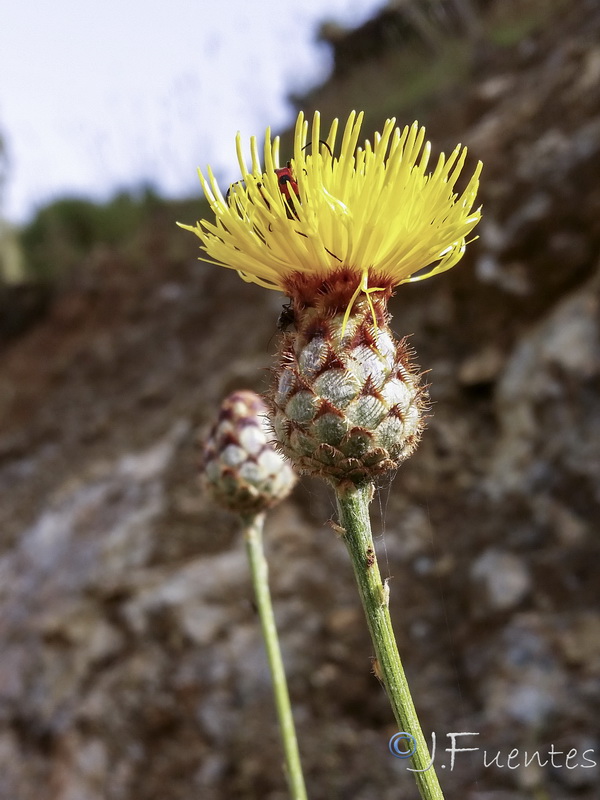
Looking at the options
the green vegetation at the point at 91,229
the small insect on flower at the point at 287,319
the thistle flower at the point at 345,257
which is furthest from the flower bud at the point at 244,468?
the green vegetation at the point at 91,229

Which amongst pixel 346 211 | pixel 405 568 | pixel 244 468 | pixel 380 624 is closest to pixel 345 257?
pixel 346 211

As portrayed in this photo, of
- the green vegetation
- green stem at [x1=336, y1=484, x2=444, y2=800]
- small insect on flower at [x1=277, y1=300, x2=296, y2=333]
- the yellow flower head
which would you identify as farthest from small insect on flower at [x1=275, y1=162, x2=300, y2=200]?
the green vegetation

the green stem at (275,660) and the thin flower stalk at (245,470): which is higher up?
the thin flower stalk at (245,470)

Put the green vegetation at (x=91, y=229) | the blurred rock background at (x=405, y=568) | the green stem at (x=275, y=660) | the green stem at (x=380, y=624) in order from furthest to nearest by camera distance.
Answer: the green vegetation at (x=91, y=229), the blurred rock background at (x=405, y=568), the green stem at (x=275, y=660), the green stem at (x=380, y=624)

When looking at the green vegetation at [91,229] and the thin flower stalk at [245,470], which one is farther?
the green vegetation at [91,229]

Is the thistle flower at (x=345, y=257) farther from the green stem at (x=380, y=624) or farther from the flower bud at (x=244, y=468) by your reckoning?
the flower bud at (x=244, y=468)

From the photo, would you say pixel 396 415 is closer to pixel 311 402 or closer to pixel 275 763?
pixel 311 402

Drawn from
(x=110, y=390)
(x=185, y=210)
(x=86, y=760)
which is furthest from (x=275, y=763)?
(x=185, y=210)
